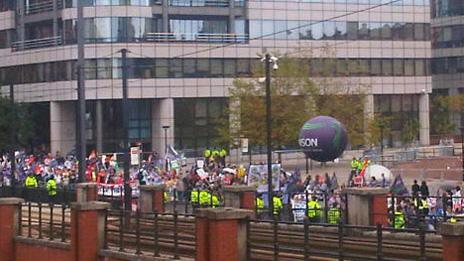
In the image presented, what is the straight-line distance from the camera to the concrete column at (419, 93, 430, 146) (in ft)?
302

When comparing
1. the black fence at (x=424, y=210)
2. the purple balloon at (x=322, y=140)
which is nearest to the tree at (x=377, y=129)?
the purple balloon at (x=322, y=140)

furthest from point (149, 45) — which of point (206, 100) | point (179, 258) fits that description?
point (179, 258)

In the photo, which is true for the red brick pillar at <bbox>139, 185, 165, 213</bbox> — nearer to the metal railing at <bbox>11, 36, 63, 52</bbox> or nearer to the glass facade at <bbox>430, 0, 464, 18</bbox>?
the metal railing at <bbox>11, 36, 63, 52</bbox>

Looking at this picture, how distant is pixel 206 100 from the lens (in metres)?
83.5

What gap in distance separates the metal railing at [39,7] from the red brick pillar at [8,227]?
173 feet

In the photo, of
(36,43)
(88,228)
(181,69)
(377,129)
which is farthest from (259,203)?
(36,43)

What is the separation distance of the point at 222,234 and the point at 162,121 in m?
61.7

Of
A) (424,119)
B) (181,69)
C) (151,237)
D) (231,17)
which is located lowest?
(151,237)

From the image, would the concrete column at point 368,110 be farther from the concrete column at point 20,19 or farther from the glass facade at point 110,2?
the concrete column at point 20,19

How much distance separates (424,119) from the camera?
9262 cm

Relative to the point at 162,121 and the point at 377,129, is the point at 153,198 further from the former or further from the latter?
the point at 162,121

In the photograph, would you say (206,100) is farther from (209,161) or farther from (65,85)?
(209,161)

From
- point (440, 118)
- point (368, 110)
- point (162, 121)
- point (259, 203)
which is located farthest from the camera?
point (440, 118)

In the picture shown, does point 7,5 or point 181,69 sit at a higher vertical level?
point 7,5
